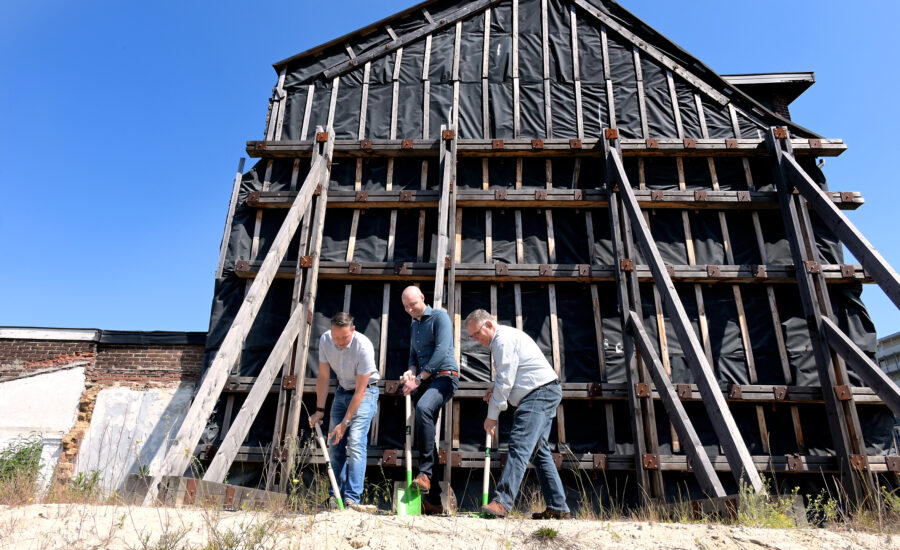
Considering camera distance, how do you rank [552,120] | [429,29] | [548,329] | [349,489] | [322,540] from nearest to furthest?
[322,540] < [349,489] < [548,329] < [552,120] < [429,29]

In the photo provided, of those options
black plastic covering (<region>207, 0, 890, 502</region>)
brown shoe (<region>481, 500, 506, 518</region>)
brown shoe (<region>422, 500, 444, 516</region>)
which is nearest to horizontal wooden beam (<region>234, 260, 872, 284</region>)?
black plastic covering (<region>207, 0, 890, 502</region>)

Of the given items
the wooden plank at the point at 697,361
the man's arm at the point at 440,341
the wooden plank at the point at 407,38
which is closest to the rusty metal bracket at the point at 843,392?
the wooden plank at the point at 697,361

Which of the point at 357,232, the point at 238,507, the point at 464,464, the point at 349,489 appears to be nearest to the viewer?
the point at 238,507

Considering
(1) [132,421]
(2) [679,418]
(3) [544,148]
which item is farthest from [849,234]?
(1) [132,421]

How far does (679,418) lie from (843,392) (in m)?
2.25

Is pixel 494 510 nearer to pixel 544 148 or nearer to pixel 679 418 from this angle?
pixel 679 418

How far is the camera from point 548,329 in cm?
802

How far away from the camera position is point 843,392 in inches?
279

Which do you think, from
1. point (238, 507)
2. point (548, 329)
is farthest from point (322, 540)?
point (548, 329)

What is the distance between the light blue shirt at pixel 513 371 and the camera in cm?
534

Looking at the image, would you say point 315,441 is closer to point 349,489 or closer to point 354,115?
point 349,489

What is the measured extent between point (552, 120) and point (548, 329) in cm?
347

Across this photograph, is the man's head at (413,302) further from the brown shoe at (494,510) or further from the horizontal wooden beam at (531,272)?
the brown shoe at (494,510)

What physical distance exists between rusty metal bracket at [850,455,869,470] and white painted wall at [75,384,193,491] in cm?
829
